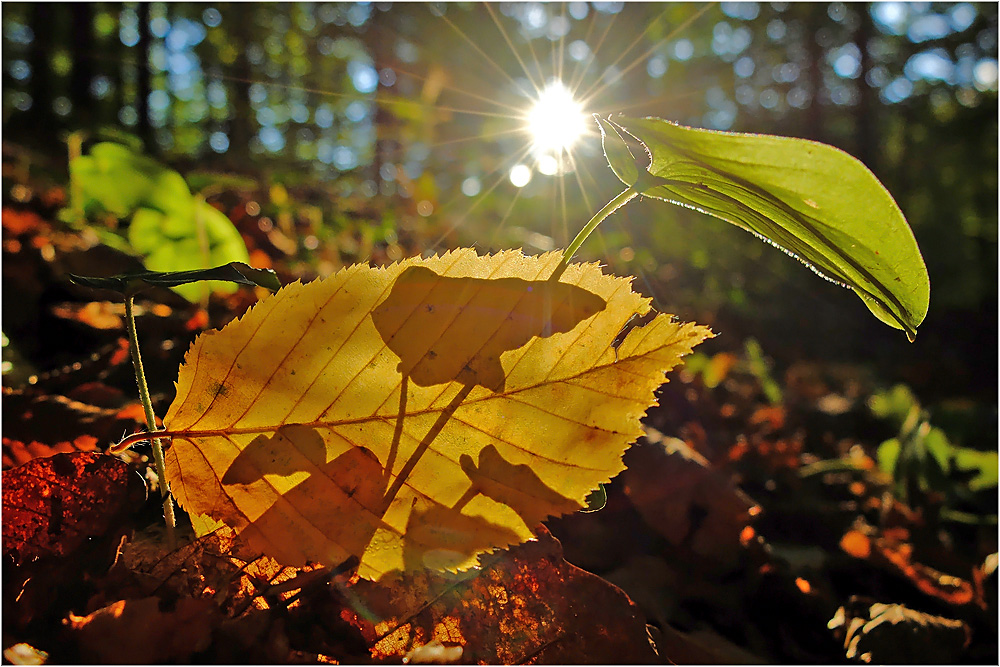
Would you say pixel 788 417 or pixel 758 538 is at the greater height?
pixel 788 417

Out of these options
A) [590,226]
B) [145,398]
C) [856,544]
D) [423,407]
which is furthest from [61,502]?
[856,544]

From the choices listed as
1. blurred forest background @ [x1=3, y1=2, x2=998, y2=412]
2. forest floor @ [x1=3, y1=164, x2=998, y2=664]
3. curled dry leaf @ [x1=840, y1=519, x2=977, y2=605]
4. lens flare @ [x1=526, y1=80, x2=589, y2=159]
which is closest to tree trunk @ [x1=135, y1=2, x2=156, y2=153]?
blurred forest background @ [x1=3, y1=2, x2=998, y2=412]

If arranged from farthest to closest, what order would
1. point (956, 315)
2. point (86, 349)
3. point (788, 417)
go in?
point (956, 315) < point (788, 417) < point (86, 349)

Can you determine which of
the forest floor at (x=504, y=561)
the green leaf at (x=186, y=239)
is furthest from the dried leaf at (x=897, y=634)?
the green leaf at (x=186, y=239)

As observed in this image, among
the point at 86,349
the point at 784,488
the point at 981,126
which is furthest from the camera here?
the point at 981,126

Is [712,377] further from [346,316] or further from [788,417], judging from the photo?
[346,316]

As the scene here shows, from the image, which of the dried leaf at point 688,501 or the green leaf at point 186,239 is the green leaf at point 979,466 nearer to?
the dried leaf at point 688,501

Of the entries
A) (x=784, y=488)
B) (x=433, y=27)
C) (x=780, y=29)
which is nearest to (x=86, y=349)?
(x=784, y=488)

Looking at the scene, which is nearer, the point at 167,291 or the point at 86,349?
the point at 86,349

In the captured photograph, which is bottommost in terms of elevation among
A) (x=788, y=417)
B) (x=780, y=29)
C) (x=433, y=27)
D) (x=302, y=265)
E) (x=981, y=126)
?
(x=788, y=417)
